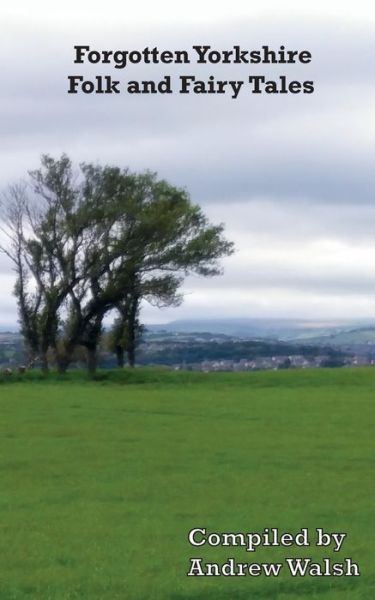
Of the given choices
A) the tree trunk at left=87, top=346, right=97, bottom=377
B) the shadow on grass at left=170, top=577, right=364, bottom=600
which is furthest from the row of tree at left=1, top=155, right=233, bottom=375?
the shadow on grass at left=170, top=577, right=364, bottom=600

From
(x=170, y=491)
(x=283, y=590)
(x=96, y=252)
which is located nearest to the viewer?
(x=283, y=590)

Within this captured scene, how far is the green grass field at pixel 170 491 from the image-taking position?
12.9m

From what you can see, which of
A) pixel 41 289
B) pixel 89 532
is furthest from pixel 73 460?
pixel 41 289

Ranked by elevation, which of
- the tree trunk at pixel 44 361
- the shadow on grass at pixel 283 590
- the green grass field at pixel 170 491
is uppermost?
the tree trunk at pixel 44 361

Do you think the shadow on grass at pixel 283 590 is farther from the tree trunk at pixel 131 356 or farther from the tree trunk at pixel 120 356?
the tree trunk at pixel 120 356

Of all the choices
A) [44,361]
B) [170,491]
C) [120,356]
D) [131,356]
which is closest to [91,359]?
[44,361]

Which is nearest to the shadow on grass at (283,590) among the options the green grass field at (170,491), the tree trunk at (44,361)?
the green grass field at (170,491)

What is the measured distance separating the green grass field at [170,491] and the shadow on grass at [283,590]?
2 centimetres

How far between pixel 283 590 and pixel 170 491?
6095 millimetres

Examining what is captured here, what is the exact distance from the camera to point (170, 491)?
18672 millimetres

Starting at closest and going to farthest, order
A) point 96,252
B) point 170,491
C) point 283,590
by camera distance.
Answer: point 283,590 < point 170,491 < point 96,252

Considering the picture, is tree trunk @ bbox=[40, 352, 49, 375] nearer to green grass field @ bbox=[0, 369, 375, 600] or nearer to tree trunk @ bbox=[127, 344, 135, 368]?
tree trunk @ bbox=[127, 344, 135, 368]

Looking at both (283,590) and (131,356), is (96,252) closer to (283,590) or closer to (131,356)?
(131,356)

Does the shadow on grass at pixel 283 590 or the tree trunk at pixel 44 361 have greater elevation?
the tree trunk at pixel 44 361
